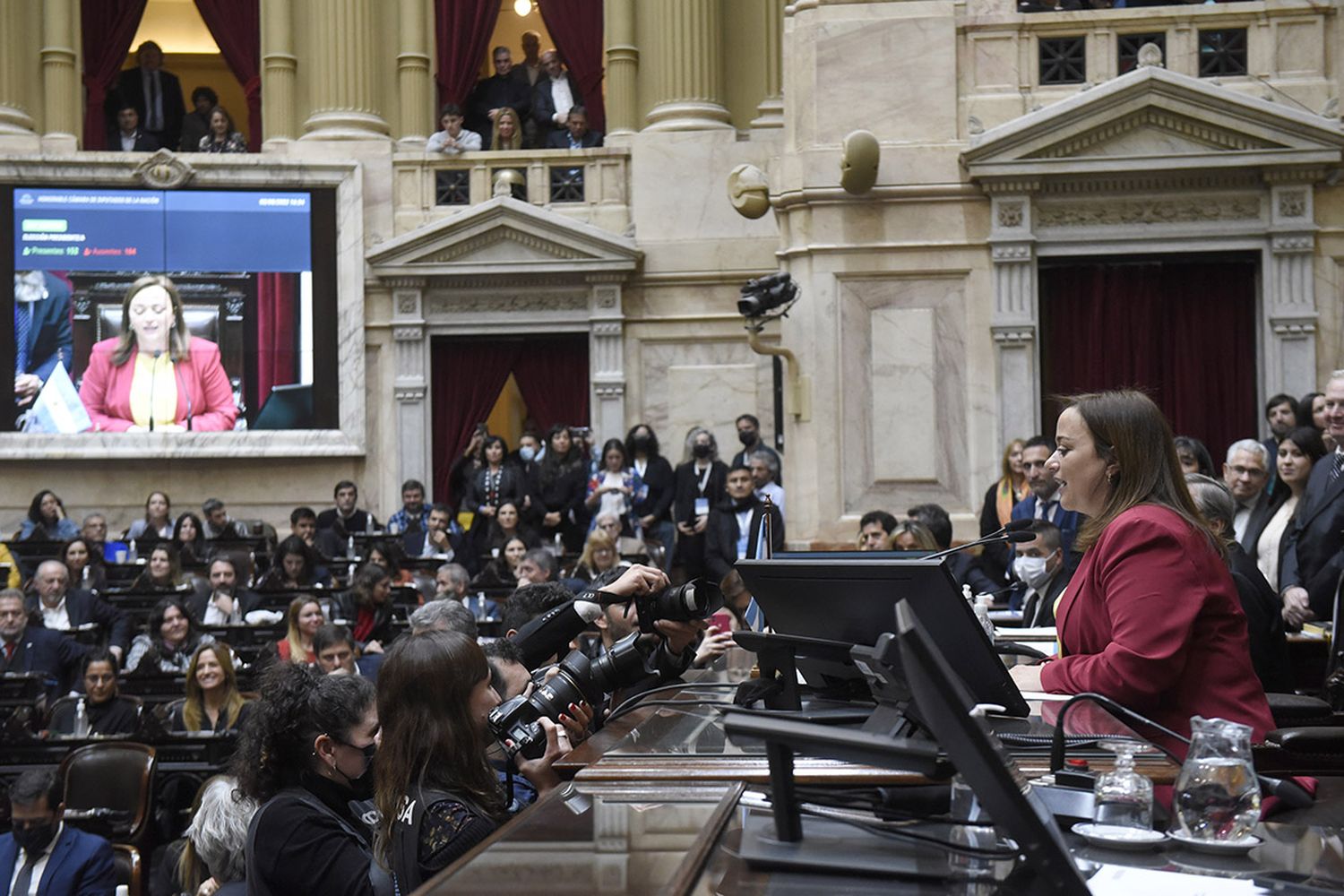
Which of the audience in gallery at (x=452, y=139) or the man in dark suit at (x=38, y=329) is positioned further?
the audience in gallery at (x=452, y=139)

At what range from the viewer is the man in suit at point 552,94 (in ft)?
54.4

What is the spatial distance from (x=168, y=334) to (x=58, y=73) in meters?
3.39

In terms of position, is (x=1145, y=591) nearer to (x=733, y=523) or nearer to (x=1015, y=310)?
(x=733, y=523)

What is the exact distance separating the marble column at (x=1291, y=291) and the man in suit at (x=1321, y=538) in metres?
4.78

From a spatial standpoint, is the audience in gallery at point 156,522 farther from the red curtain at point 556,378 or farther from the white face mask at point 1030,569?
the white face mask at point 1030,569

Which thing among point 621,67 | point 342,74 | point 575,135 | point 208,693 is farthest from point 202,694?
point 621,67

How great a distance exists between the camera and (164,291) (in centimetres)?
1522

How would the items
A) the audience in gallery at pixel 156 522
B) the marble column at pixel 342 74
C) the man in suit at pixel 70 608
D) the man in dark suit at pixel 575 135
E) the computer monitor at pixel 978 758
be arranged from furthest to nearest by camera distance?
the man in dark suit at pixel 575 135 < the marble column at pixel 342 74 < the audience in gallery at pixel 156 522 < the man in suit at pixel 70 608 < the computer monitor at pixel 978 758

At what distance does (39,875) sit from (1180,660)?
14.8 ft

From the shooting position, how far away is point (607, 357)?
49.9 feet

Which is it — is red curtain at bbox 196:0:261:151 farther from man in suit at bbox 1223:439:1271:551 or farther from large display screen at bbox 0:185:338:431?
man in suit at bbox 1223:439:1271:551

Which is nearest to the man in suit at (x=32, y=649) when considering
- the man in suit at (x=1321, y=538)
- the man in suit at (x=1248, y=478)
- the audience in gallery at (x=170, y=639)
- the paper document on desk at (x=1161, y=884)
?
the audience in gallery at (x=170, y=639)

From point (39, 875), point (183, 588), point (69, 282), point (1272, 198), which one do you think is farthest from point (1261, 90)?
point (69, 282)

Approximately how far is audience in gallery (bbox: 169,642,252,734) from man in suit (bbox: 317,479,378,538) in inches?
258
